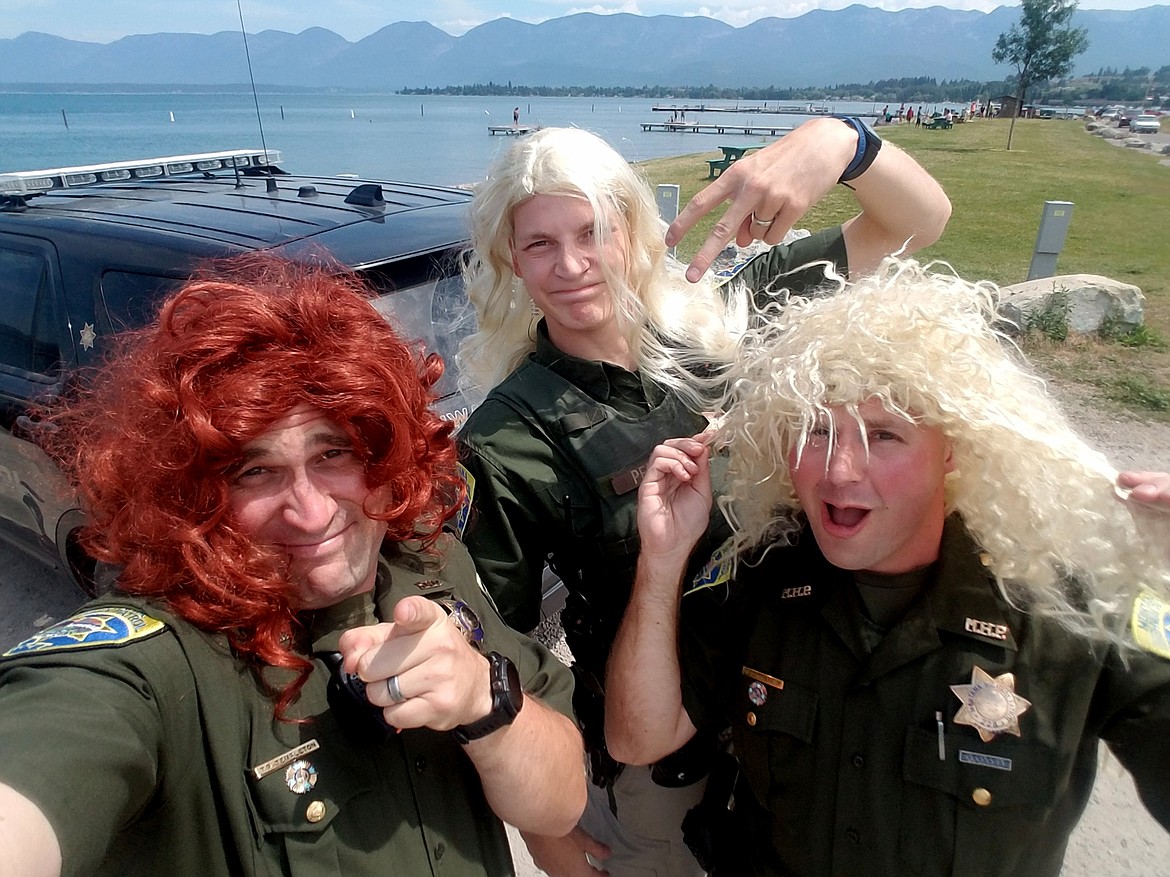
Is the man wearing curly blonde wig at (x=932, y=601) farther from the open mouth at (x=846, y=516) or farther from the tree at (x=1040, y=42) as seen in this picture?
the tree at (x=1040, y=42)

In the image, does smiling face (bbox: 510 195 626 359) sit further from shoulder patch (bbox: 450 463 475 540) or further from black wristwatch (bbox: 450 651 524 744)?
black wristwatch (bbox: 450 651 524 744)

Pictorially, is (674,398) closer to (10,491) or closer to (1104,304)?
(10,491)

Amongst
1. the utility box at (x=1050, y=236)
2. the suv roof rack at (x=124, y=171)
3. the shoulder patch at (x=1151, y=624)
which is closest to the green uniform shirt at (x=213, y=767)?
the shoulder patch at (x=1151, y=624)

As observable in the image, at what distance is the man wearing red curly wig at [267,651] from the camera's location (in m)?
1.01

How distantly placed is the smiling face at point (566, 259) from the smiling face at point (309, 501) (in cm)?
88

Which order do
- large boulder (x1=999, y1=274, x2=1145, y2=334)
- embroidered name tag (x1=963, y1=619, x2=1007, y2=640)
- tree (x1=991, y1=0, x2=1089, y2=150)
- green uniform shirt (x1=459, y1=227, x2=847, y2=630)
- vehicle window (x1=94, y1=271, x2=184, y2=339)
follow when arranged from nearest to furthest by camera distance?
1. embroidered name tag (x1=963, y1=619, x2=1007, y2=640)
2. green uniform shirt (x1=459, y1=227, x2=847, y2=630)
3. vehicle window (x1=94, y1=271, x2=184, y2=339)
4. large boulder (x1=999, y1=274, x2=1145, y2=334)
5. tree (x1=991, y1=0, x2=1089, y2=150)

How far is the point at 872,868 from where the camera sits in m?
1.43

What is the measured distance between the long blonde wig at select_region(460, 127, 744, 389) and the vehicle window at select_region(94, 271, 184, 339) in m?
1.39

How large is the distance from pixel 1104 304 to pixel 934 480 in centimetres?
733

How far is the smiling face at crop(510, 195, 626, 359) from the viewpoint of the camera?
2.02 metres

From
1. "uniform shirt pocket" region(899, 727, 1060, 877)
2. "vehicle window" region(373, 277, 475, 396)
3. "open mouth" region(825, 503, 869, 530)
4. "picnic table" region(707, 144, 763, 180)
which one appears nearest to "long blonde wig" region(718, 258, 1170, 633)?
"open mouth" region(825, 503, 869, 530)

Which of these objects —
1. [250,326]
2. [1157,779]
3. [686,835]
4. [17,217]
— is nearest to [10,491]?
[17,217]

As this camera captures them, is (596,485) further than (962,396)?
Yes

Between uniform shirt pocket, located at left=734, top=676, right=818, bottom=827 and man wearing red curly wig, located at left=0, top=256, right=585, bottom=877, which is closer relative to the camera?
man wearing red curly wig, located at left=0, top=256, right=585, bottom=877
